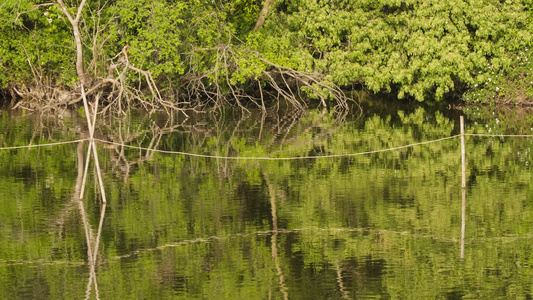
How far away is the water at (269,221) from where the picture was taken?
10.2m

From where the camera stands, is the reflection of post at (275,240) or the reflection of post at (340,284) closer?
the reflection of post at (340,284)

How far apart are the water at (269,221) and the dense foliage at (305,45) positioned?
21.9 feet

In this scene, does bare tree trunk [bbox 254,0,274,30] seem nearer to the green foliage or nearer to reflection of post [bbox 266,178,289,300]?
the green foliage

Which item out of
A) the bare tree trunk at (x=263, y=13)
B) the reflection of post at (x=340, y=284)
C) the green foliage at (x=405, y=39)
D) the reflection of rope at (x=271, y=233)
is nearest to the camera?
the reflection of post at (x=340, y=284)

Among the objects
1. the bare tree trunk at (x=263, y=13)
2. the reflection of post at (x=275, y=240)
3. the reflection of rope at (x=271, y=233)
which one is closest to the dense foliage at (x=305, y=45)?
the bare tree trunk at (x=263, y=13)

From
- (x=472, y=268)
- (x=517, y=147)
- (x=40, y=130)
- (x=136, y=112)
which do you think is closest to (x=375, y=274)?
(x=472, y=268)

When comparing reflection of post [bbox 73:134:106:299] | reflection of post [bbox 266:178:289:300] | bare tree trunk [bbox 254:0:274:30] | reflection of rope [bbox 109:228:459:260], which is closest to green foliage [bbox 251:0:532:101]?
bare tree trunk [bbox 254:0:274:30]

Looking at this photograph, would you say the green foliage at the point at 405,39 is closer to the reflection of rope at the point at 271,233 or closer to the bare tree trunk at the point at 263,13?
the bare tree trunk at the point at 263,13

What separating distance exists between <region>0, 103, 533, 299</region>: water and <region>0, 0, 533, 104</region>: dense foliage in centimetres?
666

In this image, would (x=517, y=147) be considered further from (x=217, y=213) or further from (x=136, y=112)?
(x=136, y=112)

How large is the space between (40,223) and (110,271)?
2907mm

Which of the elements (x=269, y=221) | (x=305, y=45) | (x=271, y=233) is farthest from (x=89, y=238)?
(x=305, y=45)

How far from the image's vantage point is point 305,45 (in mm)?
31094

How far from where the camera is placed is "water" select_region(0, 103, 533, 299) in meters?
10.2
